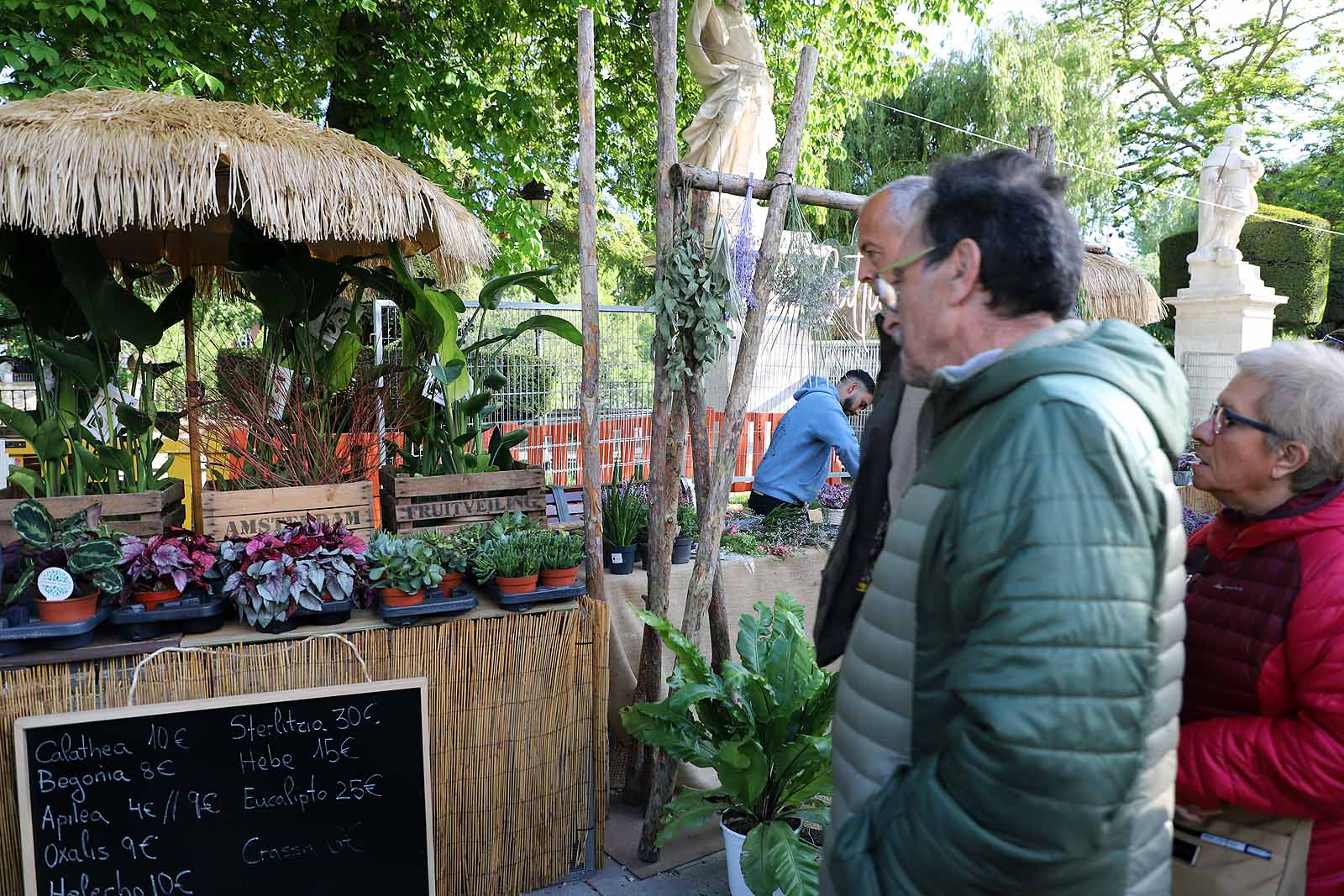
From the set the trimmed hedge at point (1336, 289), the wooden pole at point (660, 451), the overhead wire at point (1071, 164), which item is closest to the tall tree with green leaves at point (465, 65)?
the overhead wire at point (1071, 164)

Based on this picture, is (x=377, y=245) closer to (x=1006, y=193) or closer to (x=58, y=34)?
(x=58, y=34)

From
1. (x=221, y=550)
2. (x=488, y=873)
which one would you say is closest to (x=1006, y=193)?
(x=221, y=550)

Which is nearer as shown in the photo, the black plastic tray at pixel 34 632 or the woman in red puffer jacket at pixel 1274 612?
the woman in red puffer jacket at pixel 1274 612

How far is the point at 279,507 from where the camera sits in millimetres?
3324

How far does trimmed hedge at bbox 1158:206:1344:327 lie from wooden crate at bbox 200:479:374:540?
15.5m

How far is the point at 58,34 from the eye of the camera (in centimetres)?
626

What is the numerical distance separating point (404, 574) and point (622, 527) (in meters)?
1.29

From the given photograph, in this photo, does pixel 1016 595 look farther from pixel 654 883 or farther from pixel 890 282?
pixel 654 883

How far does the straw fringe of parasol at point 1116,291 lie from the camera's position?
5922mm

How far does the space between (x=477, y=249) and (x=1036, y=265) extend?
3.11m

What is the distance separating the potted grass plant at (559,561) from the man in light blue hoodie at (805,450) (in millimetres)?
1776

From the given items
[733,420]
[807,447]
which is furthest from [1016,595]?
[807,447]

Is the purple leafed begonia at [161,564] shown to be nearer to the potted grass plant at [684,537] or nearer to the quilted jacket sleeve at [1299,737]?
the potted grass plant at [684,537]

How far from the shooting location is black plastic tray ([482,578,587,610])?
2.93 m
